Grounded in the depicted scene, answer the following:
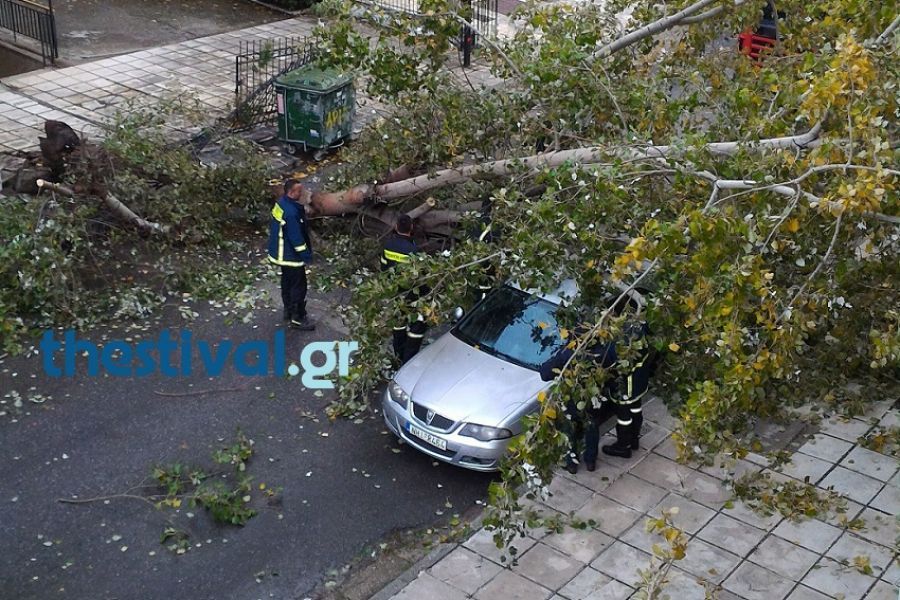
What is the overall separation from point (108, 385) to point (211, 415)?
3.60 ft

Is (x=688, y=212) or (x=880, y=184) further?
(x=688, y=212)

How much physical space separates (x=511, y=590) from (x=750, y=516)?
2.18 metres

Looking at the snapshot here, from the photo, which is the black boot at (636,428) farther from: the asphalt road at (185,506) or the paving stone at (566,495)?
the asphalt road at (185,506)

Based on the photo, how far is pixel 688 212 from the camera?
7.22m

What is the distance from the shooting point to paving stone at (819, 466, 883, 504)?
29.1 feet

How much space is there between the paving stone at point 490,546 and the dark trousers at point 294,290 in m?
3.56

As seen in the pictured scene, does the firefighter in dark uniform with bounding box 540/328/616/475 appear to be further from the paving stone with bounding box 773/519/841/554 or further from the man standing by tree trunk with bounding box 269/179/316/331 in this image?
the man standing by tree trunk with bounding box 269/179/316/331

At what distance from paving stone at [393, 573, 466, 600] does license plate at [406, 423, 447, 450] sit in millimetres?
1263

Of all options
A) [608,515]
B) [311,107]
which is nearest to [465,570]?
[608,515]

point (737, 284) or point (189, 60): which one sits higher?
point (737, 284)

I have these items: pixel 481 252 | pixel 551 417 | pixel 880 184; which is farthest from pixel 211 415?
pixel 880 184

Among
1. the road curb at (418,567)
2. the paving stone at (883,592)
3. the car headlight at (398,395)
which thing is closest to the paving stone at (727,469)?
the paving stone at (883,592)

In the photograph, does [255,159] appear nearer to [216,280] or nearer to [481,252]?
[216,280]

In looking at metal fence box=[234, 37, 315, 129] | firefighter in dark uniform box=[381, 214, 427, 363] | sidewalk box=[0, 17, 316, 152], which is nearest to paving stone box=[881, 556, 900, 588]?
firefighter in dark uniform box=[381, 214, 427, 363]
